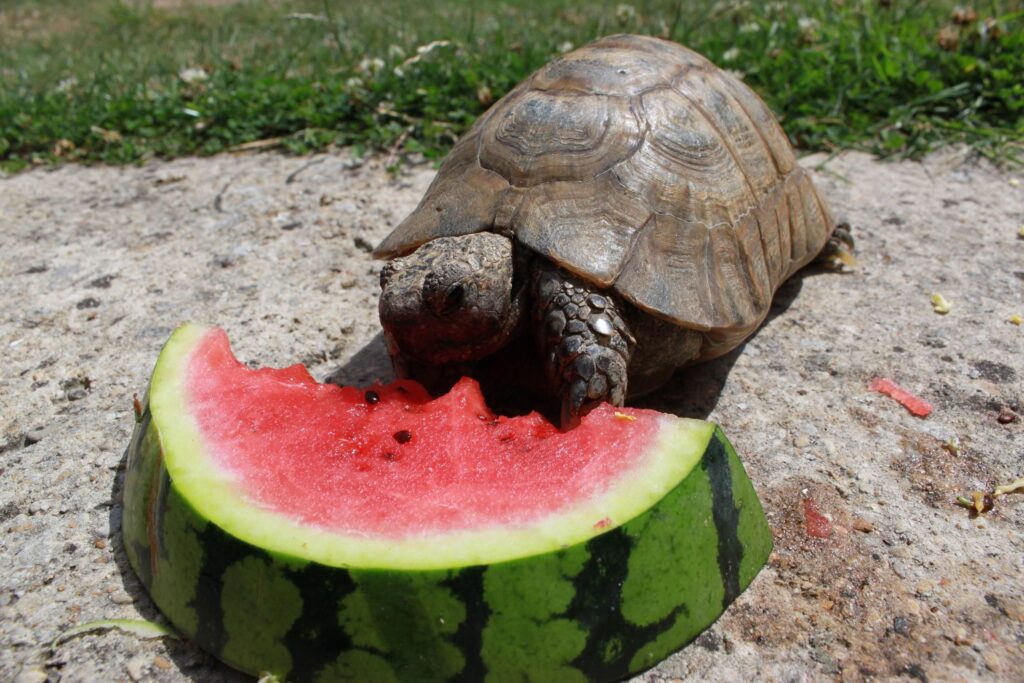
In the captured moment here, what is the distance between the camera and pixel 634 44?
2678mm

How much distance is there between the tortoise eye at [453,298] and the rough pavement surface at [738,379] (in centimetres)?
65

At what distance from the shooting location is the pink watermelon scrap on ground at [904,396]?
243 cm

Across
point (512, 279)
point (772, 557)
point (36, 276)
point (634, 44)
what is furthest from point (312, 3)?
point (772, 557)

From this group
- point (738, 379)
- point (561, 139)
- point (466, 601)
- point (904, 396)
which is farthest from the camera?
point (738, 379)

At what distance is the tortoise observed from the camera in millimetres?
2148

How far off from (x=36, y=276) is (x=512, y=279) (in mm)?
2075

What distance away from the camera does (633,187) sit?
2289mm

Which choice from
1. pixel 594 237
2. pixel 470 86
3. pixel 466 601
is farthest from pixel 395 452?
pixel 470 86

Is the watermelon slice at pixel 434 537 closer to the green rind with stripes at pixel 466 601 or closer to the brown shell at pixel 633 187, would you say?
the green rind with stripes at pixel 466 601

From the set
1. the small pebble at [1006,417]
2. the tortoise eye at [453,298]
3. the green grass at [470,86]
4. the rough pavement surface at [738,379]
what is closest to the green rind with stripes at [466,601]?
the rough pavement surface at [738,379]

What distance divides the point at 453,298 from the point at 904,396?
138cm

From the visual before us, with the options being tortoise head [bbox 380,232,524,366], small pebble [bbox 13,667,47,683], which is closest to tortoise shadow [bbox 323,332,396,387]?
tortoise head [bbox 380,232,524,366]

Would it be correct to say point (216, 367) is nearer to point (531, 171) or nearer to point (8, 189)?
point (531, 171)

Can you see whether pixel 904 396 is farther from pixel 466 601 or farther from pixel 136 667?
pixel 136 667
